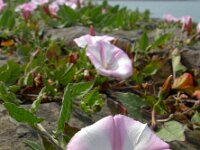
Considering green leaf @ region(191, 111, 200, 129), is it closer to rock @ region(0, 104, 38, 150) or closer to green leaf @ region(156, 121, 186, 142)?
green leaf @ region(156, 121, 186, 142)

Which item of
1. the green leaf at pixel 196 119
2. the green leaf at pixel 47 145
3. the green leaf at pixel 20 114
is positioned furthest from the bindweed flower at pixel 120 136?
the green leaf at pixel 196 119

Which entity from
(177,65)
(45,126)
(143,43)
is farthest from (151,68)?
(45,126)

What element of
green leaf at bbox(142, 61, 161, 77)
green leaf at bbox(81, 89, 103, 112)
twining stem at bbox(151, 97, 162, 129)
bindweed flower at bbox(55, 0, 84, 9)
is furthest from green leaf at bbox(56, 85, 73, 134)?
bindweed flower at bbox(55, 0, 84, 9)

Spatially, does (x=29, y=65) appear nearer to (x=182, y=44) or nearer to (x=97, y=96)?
(x=97, y=96)

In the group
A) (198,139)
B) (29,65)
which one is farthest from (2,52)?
(198,139)

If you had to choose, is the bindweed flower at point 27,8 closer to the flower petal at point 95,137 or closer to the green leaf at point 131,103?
the green leaf at point 131,103

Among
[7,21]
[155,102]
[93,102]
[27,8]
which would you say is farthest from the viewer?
[27,8]

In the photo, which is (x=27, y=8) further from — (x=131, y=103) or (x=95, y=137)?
(x=95, y=137)
